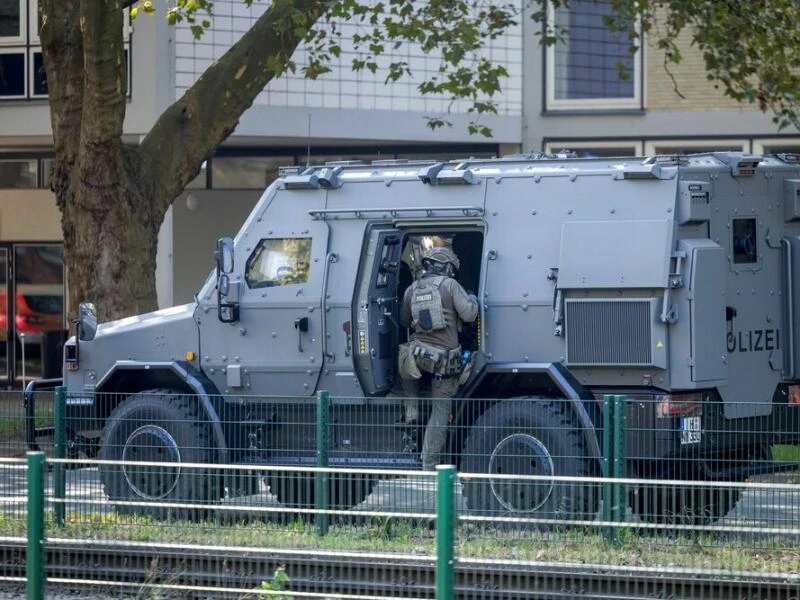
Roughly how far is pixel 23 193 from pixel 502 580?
58.6 feet

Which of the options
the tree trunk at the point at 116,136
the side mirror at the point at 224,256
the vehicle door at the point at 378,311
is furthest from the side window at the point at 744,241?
the tree trunk at the point at 116,136

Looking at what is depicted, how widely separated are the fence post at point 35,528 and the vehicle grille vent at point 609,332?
160 inches

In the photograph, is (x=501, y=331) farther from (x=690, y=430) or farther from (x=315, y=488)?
(x=315, y=488)

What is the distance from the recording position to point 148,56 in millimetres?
21422

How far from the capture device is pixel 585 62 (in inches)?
918

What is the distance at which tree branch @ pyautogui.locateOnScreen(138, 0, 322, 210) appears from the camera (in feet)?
54.4

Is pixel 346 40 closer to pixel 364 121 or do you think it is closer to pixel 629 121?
pixel 364 121

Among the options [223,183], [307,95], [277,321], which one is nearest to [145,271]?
[277,321]

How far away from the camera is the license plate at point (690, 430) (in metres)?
9.80

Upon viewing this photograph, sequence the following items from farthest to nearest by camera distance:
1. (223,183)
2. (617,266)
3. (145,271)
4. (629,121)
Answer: (223,183), (629,121), (145,271), (617,266)

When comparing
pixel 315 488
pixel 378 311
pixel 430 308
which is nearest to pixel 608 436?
pixel 430 308

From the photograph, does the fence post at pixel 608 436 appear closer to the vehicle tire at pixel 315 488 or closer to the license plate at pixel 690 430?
the license plate at pixel 690 430

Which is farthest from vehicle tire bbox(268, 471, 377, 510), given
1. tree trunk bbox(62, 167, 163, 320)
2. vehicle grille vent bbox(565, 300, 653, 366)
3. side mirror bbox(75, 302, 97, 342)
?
tree trunk bbox(62, 167, 163, 320)

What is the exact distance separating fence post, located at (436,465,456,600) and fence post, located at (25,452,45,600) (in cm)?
230
